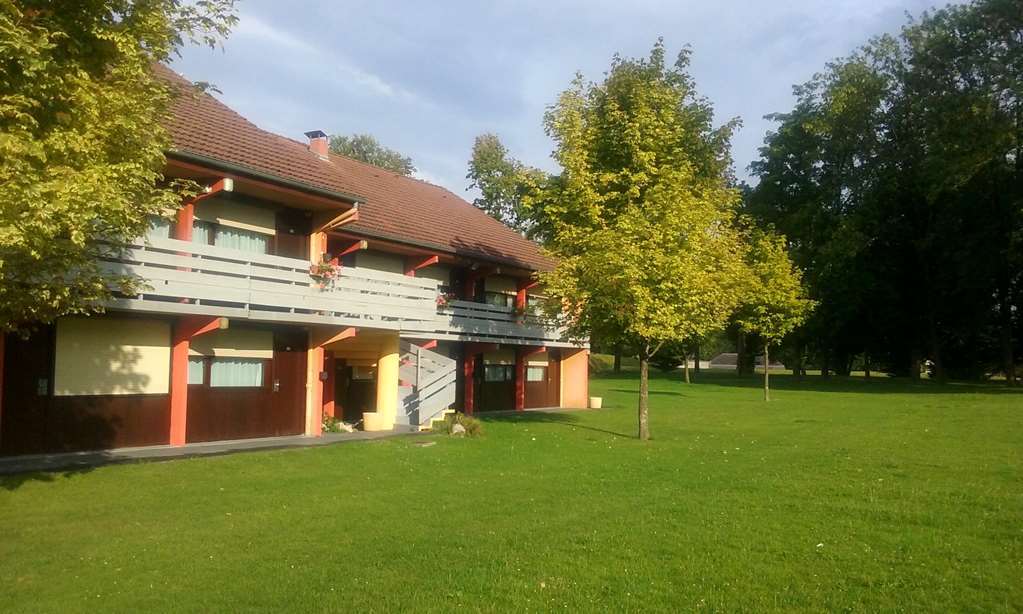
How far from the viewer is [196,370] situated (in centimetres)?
1755

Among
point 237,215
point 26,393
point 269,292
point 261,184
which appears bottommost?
point 26,393

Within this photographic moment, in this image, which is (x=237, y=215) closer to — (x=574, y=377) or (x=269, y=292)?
(x=269, y=292)

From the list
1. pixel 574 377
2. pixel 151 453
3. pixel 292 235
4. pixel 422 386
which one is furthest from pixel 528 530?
pixel 574 377

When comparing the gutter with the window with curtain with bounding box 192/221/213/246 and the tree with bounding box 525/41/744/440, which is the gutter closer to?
the window with curtain with bounding box 192/221/213/246

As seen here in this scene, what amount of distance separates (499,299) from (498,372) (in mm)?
2636

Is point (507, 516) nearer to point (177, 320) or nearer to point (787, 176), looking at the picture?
point (177, 320)

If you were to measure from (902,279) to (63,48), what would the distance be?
5310 cm

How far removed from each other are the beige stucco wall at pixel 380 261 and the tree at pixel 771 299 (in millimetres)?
17719

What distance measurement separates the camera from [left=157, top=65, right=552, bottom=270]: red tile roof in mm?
17078

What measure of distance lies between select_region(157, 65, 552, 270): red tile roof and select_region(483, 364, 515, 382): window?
3769 mm

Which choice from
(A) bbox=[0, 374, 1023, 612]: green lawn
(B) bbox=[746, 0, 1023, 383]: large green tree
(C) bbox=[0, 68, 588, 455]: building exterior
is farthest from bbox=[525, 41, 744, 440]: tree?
(B) bbox=[746, 0, 1023, 383]: large green tree

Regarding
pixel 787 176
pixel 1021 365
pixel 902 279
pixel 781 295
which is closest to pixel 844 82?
pixel 787 176

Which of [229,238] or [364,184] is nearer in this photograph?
[229,238]

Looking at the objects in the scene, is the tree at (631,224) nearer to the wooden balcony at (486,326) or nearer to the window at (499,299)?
the wooden balcony at (486,326)
